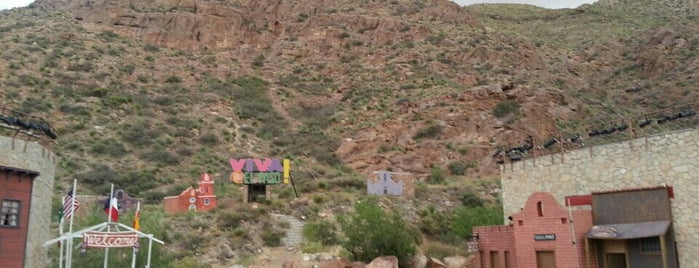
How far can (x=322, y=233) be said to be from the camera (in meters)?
32.8

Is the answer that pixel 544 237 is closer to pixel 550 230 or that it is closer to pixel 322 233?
pixel 550 230

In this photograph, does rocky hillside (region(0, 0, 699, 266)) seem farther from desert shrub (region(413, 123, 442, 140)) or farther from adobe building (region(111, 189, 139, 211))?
adobe building (region(111, 189, 139, 211))

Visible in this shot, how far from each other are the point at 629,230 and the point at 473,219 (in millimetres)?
13840

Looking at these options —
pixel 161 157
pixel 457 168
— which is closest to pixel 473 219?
pixel 457 168

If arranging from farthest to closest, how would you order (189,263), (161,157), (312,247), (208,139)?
1. (208,139)
2. (161,157)
3. (312,247)
4. (189,263)

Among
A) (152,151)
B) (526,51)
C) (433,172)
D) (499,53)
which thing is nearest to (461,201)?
(433,172)

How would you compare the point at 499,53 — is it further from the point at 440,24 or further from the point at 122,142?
the point at 122,142

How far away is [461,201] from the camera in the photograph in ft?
140

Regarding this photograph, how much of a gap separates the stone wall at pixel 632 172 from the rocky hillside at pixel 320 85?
14717 millimetres

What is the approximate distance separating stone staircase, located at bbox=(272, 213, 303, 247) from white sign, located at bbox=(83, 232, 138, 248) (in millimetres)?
15326

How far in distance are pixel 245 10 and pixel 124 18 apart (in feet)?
53.0

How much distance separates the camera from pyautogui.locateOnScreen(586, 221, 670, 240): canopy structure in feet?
61.7

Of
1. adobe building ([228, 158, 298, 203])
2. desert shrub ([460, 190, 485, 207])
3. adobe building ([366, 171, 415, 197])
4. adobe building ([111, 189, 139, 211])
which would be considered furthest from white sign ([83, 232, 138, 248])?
desert shrub ([460, 190, 485, 207])

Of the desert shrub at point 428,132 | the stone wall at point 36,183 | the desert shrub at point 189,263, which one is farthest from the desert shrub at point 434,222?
the stone wall at point 36,183
